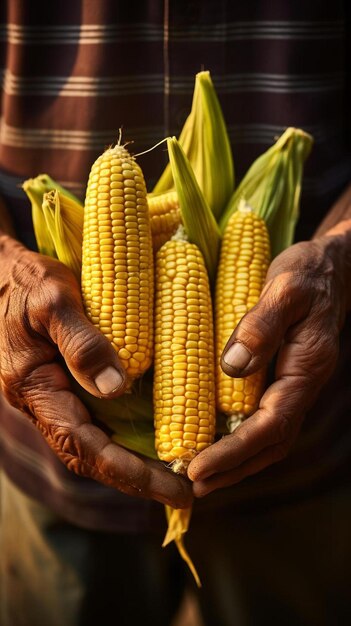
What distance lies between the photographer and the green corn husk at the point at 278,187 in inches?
35.3

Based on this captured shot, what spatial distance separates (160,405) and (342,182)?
0.50m

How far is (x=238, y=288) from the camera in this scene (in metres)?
0.80

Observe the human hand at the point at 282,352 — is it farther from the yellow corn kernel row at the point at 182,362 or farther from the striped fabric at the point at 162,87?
the striped fabric at the point at 162,87

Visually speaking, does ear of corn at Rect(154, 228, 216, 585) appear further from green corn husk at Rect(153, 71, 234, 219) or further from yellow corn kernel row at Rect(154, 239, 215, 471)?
green corn husk at Rect(153, 71, 234, 219)

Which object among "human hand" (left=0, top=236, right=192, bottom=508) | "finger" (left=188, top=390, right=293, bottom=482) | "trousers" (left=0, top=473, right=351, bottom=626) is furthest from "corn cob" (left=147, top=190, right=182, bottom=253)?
"trousers" (left=0, top=473, right=351, bottom=626)

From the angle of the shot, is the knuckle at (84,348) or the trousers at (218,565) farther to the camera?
the trousers at (218,565)

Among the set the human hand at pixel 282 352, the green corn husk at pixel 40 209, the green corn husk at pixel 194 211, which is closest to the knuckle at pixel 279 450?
the human hand at pixel 282 352

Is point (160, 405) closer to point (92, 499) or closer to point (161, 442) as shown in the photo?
point (161, 442)

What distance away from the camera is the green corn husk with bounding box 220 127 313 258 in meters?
0.90

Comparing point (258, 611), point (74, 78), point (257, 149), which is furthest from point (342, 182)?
point (258, 611)

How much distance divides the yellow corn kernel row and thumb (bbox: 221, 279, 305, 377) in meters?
0.04

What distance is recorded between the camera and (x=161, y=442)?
74cm

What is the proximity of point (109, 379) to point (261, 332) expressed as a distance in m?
0.17

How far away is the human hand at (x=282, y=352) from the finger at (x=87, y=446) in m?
0.04
